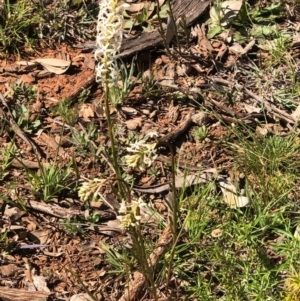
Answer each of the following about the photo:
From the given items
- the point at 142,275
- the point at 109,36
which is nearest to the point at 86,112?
the point at 142,275

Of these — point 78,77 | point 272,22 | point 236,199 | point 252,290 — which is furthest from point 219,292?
point 272,22

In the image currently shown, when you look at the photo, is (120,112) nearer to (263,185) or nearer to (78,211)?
(78,211)

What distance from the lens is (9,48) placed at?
12.9 ft

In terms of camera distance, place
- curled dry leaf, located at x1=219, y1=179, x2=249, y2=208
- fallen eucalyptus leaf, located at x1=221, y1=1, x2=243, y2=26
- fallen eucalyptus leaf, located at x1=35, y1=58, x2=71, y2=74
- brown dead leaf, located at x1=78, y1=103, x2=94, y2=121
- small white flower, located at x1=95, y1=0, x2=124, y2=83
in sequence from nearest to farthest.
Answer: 1. small white flower, located at x1=95, y1=0, x2=124, y2=83
2. curled dry leaf, located at x1=219, y1=179, x2=249, y2=208
3. brown dead leaf, located at x1=78, y1=103, x2=94, y2=121
4. fallen eucalyptus leaf, located at x1=35, y1=58, x2=71, y2=74
5. fallen eucalyptus leaf, located at x1=221, y1=1, x2=243, y2=26

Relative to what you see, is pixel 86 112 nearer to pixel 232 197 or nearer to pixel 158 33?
pixel 158 33

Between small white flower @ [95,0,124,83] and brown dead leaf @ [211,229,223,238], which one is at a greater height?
small white flower @ [95,0,124,83]

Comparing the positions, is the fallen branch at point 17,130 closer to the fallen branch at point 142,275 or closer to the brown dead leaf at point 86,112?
the brown dead leaf at point 86,112

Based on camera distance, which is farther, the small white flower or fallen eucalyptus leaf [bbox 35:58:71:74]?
fallen eucalyptus leaf [bbox 35:58:71:74]

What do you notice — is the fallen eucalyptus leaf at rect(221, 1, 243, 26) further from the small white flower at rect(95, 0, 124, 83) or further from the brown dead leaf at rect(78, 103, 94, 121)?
the small white flower at rect(95, 0, 124, 83)

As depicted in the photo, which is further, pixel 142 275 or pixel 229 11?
pixel 229 11

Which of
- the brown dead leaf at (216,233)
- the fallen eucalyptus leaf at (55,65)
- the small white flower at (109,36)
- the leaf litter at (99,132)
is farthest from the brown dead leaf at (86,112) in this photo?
the small white flower at (109,36)

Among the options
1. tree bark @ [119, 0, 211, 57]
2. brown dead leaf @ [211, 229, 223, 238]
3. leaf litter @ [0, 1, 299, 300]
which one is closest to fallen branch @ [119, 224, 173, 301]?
leaf litter @ [0, 1, 299, 300]

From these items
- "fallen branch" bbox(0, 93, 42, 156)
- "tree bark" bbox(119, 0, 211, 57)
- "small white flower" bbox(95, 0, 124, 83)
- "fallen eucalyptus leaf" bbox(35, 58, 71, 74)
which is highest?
"small white flower" bbox(95, 0, 124, 83)

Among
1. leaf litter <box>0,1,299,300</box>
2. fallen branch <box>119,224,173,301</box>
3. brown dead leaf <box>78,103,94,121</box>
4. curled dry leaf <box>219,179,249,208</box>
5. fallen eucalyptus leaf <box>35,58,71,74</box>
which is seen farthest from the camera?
fallen eucalyptus leaf <box>35,58,71,74</box>
